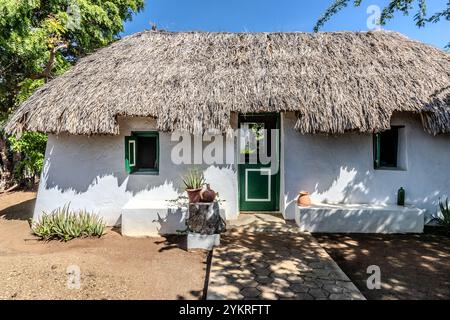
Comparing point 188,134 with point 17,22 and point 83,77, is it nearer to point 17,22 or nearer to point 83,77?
point 83,77

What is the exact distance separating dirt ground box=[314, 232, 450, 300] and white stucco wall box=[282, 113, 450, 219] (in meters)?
1.09

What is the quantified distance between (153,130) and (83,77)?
8.16 feet

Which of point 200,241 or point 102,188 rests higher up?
point 102,188

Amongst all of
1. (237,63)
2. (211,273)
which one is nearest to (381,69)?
(237,63)

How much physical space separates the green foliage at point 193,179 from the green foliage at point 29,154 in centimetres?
795

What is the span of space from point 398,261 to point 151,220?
495 centimetres

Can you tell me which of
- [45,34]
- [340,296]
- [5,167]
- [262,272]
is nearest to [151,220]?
[262,272]

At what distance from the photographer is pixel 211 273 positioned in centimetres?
425

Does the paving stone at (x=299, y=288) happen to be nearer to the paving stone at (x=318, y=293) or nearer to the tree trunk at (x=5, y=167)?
the paving stone at (x=318, y=293)

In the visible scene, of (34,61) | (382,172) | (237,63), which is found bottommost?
(382,172)

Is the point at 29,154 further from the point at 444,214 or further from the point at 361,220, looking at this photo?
the point at 444,214

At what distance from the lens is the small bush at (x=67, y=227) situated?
238 inches

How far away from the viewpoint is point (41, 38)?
9.41 m

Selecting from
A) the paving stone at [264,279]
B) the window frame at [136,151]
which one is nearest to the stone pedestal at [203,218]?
the paving stone at [264,279]
